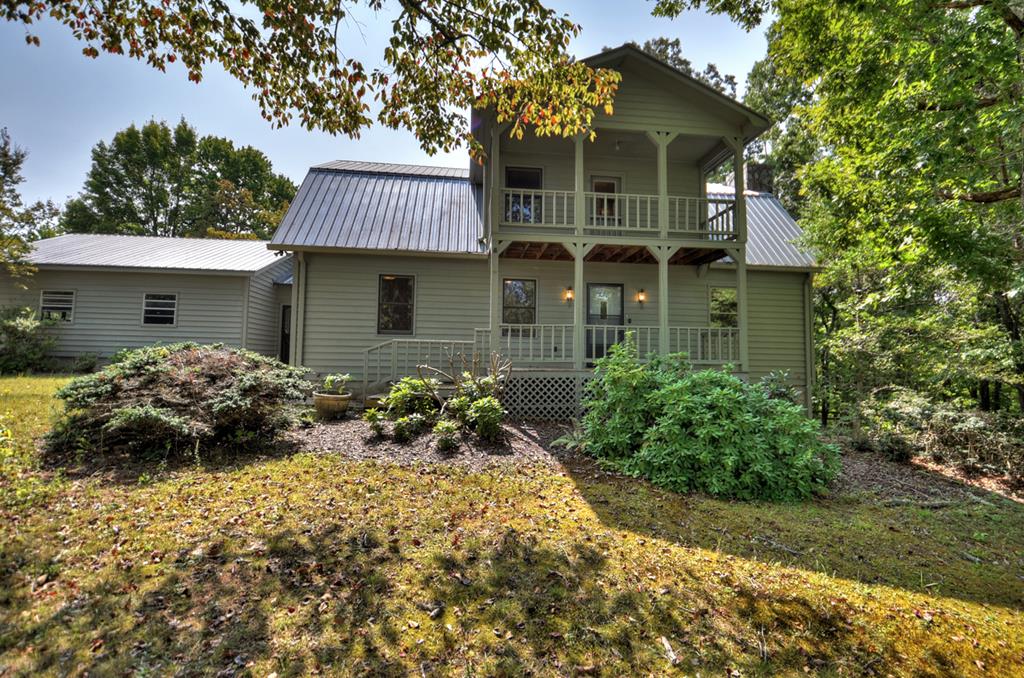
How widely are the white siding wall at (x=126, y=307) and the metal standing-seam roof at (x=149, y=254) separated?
1.26ft

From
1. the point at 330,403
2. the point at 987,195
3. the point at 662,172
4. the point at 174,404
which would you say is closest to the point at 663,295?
the point at 662,172

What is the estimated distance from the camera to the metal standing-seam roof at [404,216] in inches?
429

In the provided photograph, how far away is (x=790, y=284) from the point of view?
12055 mm

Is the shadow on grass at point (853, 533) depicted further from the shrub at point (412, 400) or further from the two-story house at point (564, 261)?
the two-story house at point (564, 261)

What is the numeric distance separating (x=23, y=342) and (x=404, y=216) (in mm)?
11326

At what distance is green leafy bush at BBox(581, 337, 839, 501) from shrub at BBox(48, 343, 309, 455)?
470 centimetres

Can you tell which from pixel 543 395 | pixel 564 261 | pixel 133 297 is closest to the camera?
pixel 543 395

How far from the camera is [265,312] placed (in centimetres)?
1525

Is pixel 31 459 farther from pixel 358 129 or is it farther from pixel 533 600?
pixel 533 600

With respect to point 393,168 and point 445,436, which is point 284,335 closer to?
point 393,168

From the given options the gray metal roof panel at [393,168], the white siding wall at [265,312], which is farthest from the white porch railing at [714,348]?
the white siding wall at [265,312]

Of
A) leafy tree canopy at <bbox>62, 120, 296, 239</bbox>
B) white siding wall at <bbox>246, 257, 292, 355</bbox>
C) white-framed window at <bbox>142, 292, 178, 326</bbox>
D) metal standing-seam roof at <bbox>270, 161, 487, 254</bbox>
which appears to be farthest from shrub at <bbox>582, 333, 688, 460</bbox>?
leafy tree canopy at <bbox>62, 120, 296, 239</bbox>

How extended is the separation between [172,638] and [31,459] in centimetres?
461

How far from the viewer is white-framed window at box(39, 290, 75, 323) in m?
13.5
